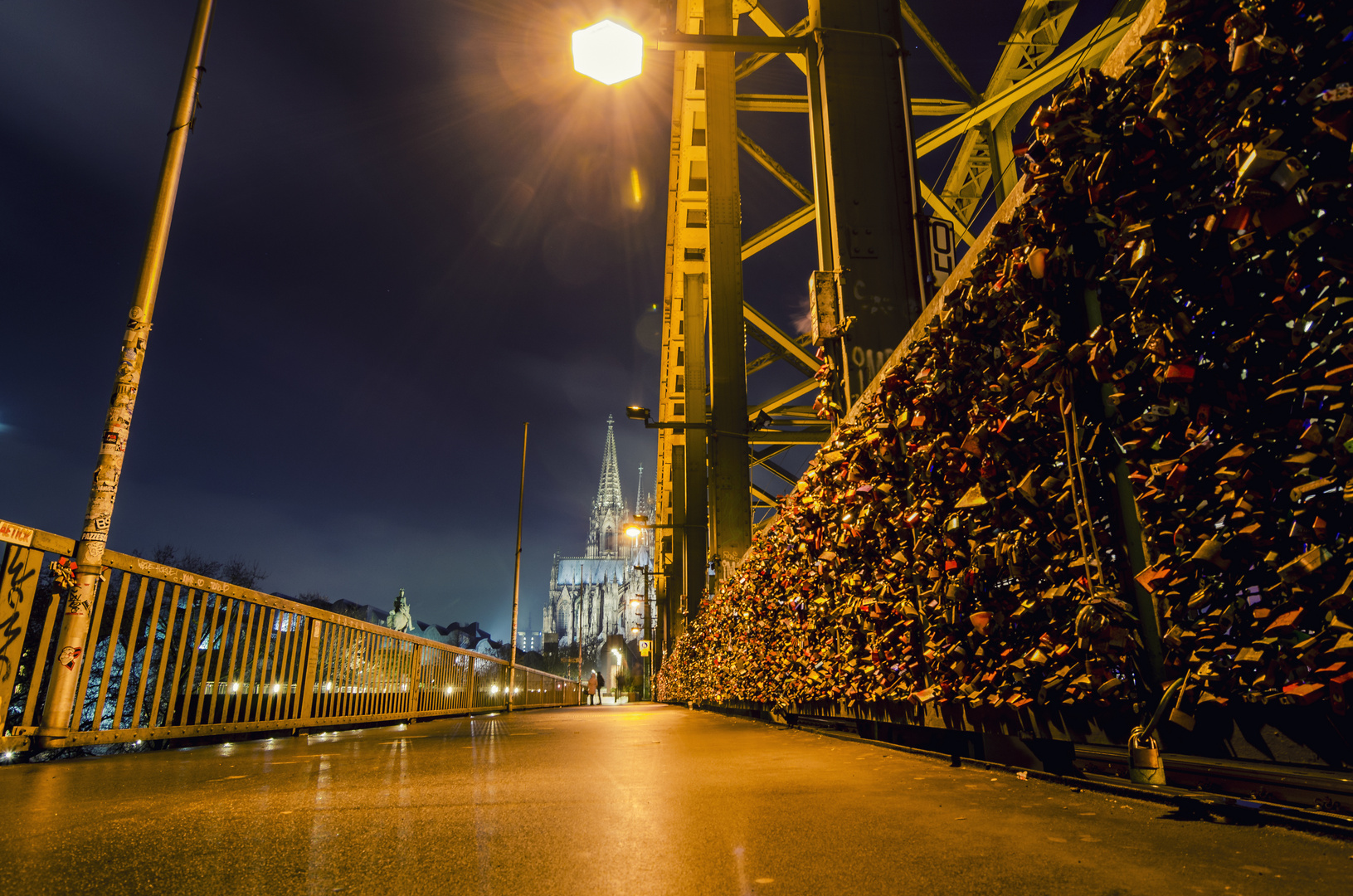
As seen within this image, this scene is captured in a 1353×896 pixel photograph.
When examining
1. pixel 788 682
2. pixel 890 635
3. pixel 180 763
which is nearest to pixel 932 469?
pixel 890 635

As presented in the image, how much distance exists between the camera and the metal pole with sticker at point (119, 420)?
4043 millimetres

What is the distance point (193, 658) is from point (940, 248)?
21.0 feet

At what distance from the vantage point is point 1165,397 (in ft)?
5.28

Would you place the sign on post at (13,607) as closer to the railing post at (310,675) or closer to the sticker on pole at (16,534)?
the sticker on pole at (16,534)

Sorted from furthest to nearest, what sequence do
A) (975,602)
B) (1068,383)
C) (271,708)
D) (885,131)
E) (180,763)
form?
1. (271,708)
2. (885,131)
3. (180,763)
4. (975,602)
5. (1068,383)

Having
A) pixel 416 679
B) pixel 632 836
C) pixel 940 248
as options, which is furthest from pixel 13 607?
pixel 416 679

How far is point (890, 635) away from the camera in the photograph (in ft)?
11.1

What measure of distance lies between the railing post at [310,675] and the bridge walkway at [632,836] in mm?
3612

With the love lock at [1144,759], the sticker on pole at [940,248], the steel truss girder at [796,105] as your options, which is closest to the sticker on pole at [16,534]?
the love lock at [1144,759]

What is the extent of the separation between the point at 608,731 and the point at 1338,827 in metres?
6.04

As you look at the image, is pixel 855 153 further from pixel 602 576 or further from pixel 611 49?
pixel 602 576

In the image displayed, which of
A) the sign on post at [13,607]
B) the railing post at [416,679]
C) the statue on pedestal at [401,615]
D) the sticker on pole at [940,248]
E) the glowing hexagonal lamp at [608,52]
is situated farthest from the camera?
the statue on pedestal at [401,615]

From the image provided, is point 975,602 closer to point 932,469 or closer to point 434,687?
point 932,469

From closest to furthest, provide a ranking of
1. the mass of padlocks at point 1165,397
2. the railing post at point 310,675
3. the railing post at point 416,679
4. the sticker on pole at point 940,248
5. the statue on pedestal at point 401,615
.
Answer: the mass of padlocks at point 1165,397, the sticker on pole at point 940,248, the railing post at point 310,675, the railing post at point 416,679, the statue on pedestal at point 401,615
